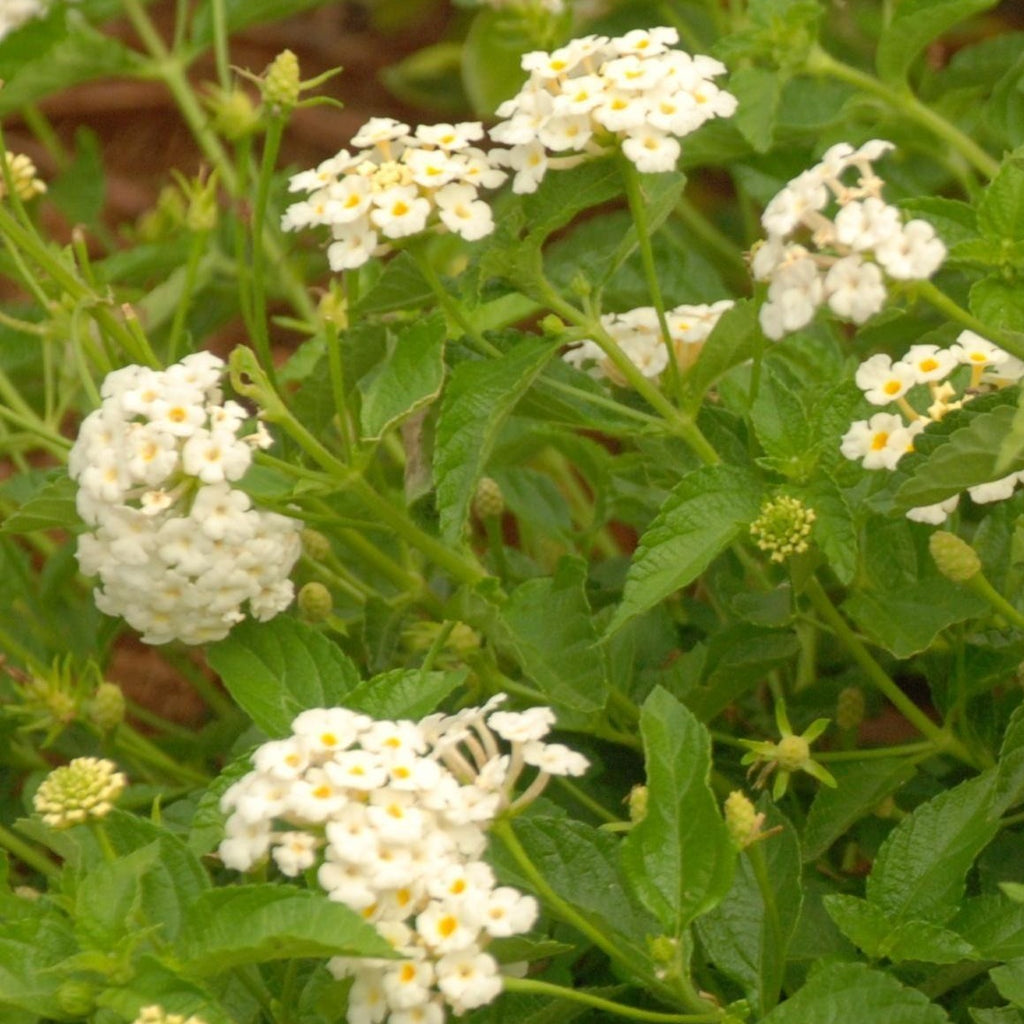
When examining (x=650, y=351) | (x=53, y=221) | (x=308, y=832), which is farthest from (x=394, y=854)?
(x=53, y=221)

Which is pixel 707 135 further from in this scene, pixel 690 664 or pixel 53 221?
pixel 53 221

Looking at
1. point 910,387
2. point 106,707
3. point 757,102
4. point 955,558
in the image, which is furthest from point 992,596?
point 106,707

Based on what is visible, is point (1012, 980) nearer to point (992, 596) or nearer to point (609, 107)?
point (992, 596)

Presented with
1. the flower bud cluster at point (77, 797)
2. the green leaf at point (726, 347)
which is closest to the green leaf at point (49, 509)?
the flower bud cluster at point (77, 797)

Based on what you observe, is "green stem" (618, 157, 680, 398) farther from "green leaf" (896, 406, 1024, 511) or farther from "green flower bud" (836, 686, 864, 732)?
"green flower bud" (836, 686, 864, 732)

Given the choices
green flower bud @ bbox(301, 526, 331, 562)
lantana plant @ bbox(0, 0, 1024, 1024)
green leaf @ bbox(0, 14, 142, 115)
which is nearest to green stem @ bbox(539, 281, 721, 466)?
lantana plant @ bbox(0, 0, 1024, 1024)
